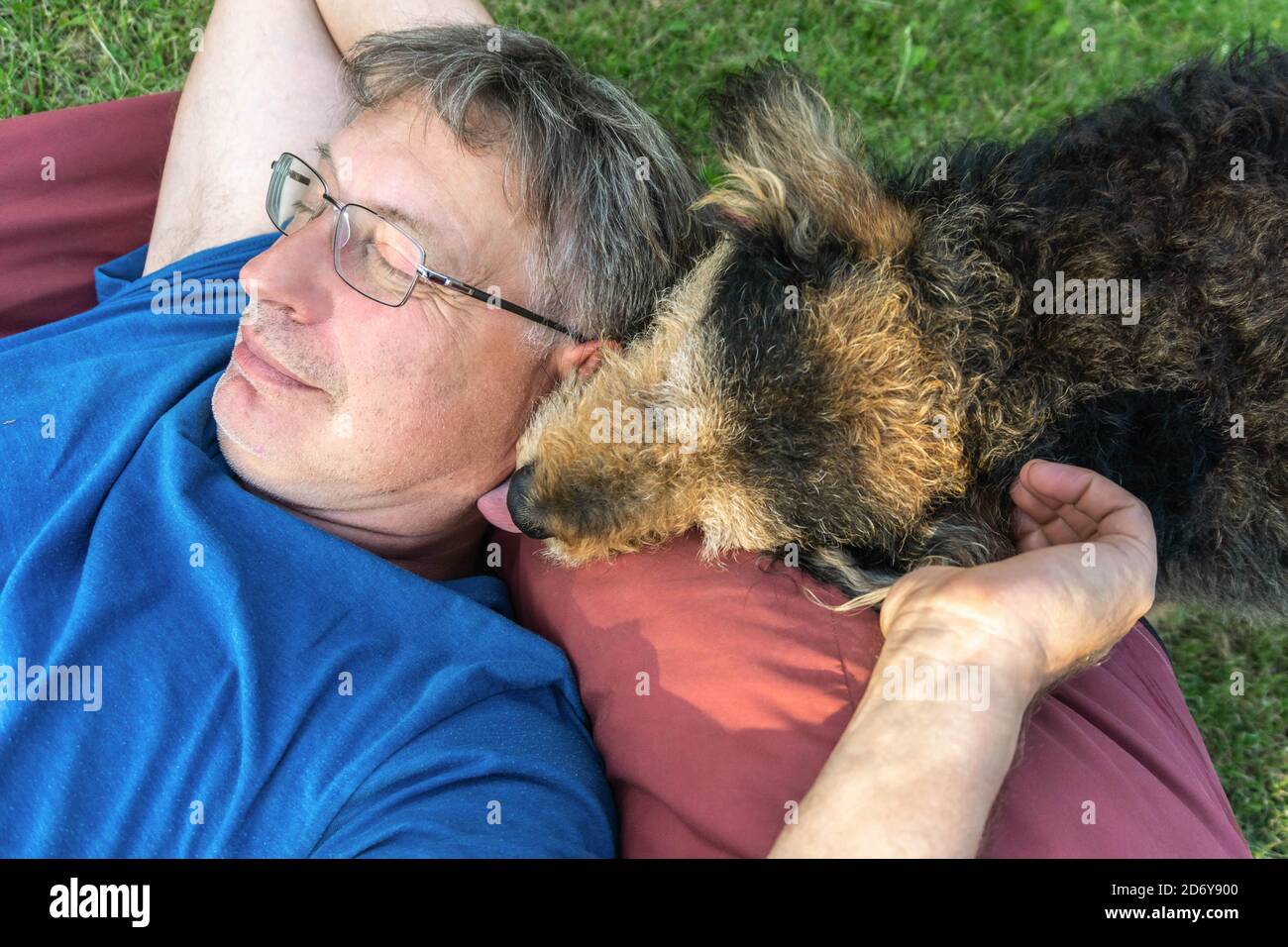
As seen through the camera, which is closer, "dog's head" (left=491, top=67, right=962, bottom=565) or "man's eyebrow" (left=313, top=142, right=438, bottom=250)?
"dog's head" (left=491, top=67, right=962, bottom=565)

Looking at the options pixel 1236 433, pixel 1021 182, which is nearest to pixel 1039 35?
pixel 1021 182

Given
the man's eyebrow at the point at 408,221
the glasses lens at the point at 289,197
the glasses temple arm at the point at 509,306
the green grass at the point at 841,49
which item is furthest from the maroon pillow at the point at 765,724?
the green grass at the point at 841,49

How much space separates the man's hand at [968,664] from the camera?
5.06 feet

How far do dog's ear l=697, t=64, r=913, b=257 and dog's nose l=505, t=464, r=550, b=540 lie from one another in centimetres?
82

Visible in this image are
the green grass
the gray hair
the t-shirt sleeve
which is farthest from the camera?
the green grass

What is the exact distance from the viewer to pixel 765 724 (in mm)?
1957

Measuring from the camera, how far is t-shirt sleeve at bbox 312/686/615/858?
1.82 meters

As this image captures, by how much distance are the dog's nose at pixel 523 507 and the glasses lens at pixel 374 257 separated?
0.56 meters

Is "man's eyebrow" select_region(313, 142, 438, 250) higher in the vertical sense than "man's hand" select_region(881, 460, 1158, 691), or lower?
higher
